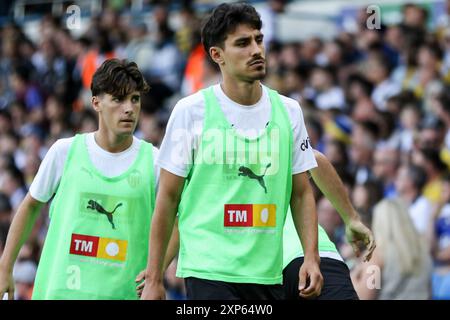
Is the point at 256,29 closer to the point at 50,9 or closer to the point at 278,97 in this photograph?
the point at 278,97

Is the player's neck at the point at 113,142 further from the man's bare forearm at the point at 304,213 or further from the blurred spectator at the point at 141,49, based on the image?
the blurred spectator at the point at 141,49

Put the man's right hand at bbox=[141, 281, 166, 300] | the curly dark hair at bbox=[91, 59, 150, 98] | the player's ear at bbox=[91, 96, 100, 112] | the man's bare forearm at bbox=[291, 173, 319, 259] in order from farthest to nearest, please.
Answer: the player's ear at bbox=[91, 96, 100, 112]
the curly dark hair at bbox=[91, 59, 150, 98]
the man's bare forearm at bbox=[291, 173, 319, 259]
the man's right hand at bbox=[141, 281, 166, 300]

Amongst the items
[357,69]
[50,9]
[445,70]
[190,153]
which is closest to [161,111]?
[357,69]

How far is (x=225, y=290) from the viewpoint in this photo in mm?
6086

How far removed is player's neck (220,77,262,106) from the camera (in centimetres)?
634

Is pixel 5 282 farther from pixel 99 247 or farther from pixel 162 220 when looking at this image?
pixel 162 220

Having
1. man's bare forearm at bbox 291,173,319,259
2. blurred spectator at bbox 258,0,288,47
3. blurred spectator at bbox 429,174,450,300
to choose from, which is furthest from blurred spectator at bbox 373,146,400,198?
man's bare forearm at bbox 291,173,319,259

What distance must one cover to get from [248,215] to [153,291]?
62 centimetres

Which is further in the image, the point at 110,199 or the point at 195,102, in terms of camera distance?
the point at 110,199

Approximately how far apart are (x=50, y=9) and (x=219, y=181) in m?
13.2

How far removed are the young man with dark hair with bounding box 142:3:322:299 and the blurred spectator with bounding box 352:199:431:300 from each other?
250 centimetres

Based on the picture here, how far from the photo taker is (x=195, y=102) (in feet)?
20.5

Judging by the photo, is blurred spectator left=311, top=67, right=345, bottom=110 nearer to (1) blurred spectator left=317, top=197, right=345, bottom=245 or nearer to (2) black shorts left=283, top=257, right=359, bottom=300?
(1) blurred spectator left=317, top=197, right=345, bottom=245

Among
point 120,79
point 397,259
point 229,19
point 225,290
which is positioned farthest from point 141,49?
point 225,290
